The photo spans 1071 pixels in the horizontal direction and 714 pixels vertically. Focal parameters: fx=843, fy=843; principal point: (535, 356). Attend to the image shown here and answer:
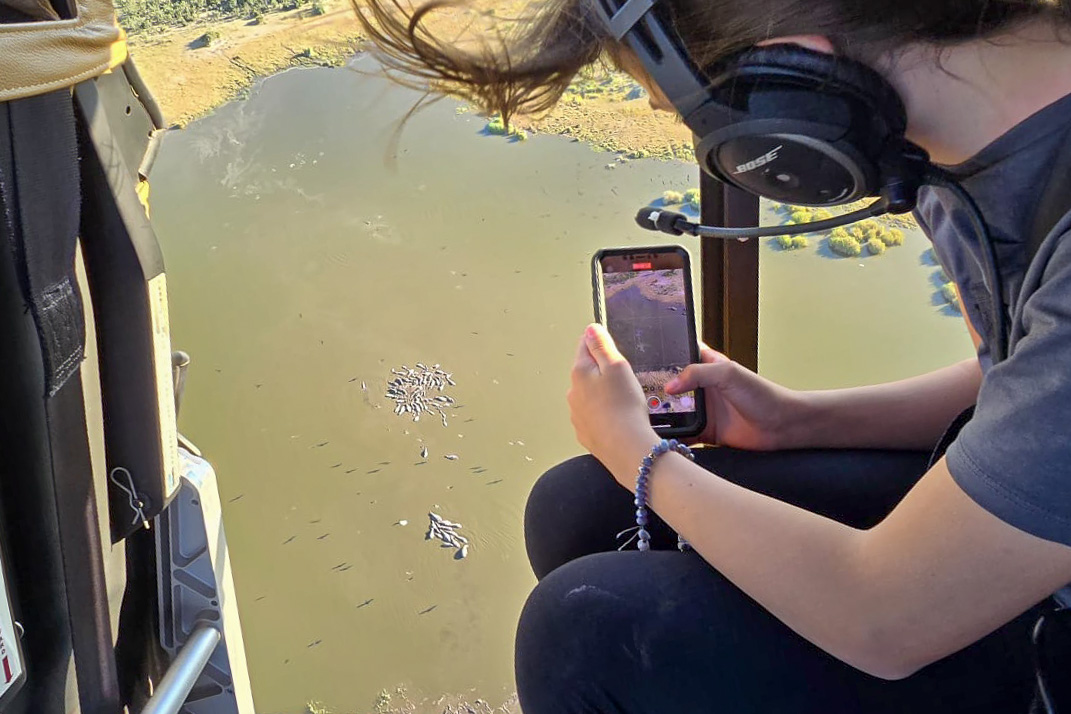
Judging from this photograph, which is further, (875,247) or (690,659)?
(875,247)

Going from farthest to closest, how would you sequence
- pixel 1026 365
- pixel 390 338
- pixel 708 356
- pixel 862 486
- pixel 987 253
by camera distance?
pixel 390 338, pixel 708 356, pixel 862 486, pixel 987 253, pixel 1026 365

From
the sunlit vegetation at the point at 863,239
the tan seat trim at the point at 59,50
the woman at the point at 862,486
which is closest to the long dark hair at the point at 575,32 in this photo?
the woman at the point at 862,486

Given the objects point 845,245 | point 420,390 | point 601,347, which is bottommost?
point 420,390

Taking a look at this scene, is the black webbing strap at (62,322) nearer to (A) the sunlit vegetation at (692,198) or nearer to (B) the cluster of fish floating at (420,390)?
(A) the sunlit vegetation at (692,198)

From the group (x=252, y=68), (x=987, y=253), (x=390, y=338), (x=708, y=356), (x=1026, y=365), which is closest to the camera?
(x=1026, y=365)

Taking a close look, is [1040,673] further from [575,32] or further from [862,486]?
[575,32]

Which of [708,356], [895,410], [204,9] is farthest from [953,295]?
[204,9]

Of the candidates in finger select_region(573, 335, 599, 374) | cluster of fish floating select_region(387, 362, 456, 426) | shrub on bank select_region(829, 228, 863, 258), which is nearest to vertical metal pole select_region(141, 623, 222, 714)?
finger select_region(573, 335, 599, 374)
